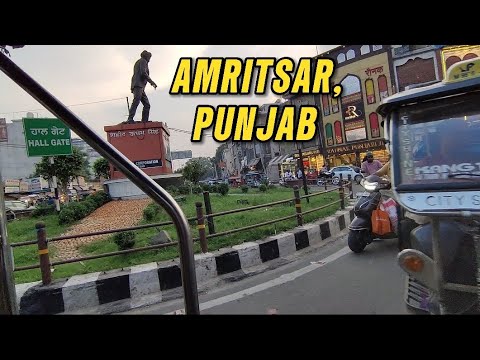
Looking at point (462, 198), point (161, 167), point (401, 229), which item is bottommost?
point (401, 229)

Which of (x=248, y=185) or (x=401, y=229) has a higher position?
(x=248, y=185)

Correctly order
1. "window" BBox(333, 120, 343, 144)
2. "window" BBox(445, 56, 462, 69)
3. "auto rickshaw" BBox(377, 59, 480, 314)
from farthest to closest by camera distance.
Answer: "window" BBox(333, 120, 343, 144)
"window" BBox(445, 56, 462, 69)
"auto rickshaw" BBox(377, 59, 480, 314)

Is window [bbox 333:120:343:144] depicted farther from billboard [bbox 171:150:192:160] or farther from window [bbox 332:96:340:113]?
billboard [bbox 171:150:192:160]

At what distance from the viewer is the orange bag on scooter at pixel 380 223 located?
303cm

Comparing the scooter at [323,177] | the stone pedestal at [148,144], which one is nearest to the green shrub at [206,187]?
the scooter at [323,177]

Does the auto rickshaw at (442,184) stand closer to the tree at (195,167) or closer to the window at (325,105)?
the window at (325,105)

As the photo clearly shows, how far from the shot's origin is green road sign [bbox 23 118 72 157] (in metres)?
1.76

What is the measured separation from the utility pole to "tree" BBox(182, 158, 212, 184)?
1.35 metres

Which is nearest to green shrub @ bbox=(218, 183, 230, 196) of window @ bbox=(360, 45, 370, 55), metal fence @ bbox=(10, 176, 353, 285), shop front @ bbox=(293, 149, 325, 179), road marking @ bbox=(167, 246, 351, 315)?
metal fence @ bbox=(10, 176, 353, 285)
